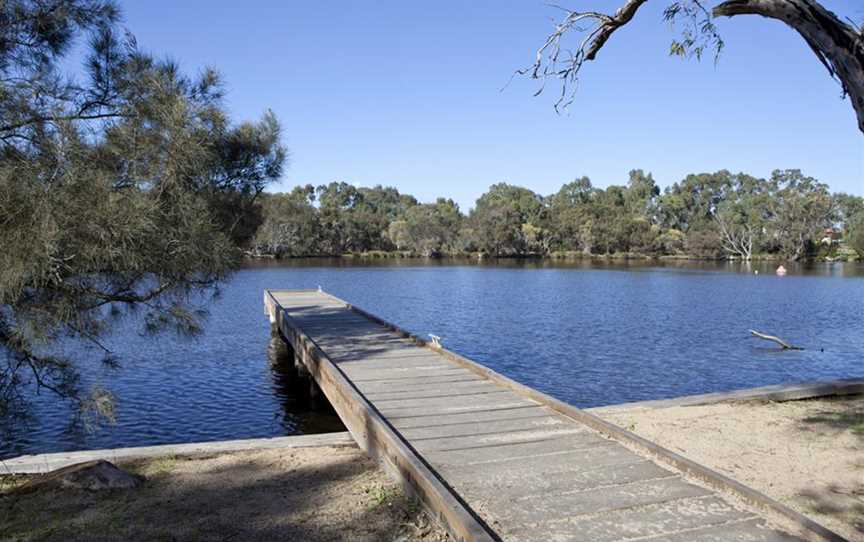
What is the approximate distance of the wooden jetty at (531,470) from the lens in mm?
3518

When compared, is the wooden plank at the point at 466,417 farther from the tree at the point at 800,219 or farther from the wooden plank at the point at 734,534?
the tree at the point at 800,219

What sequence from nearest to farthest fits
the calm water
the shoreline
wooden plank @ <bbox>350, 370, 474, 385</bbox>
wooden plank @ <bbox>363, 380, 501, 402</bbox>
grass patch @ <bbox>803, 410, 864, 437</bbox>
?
grass patch @ <bbox>803, 410, 864, 437</bbox> → wooden plank @ <bbox>363, 380, 501, 402</bbox> → wooden plank @ <bbox>350, 370, 474, 385</bbox> → the calm water → the shoreline

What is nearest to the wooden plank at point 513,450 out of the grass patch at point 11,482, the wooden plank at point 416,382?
the wooden plank at point 416,382

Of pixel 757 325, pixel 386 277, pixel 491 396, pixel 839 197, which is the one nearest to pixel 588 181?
pixel 839 197

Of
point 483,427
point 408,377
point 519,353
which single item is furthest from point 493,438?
point 519,353

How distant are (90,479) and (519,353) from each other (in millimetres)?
10818

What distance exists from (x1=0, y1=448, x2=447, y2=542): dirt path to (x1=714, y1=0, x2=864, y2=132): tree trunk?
3.78 m

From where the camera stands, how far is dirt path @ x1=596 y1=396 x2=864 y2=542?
453cm

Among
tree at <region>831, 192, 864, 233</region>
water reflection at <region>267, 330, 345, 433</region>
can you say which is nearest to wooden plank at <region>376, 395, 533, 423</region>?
water reflection at <region>267, 330, 345, 433</region>

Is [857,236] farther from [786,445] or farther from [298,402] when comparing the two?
[786,445]

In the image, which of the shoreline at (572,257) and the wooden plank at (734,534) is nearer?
the wooden plank at (734,534)

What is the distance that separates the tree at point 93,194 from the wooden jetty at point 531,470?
2.25 metres

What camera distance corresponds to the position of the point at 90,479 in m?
4.82

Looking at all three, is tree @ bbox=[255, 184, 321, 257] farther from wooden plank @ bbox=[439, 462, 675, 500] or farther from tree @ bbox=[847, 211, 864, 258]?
wooden plank @ bbox=[439, 462, 675, 500]
